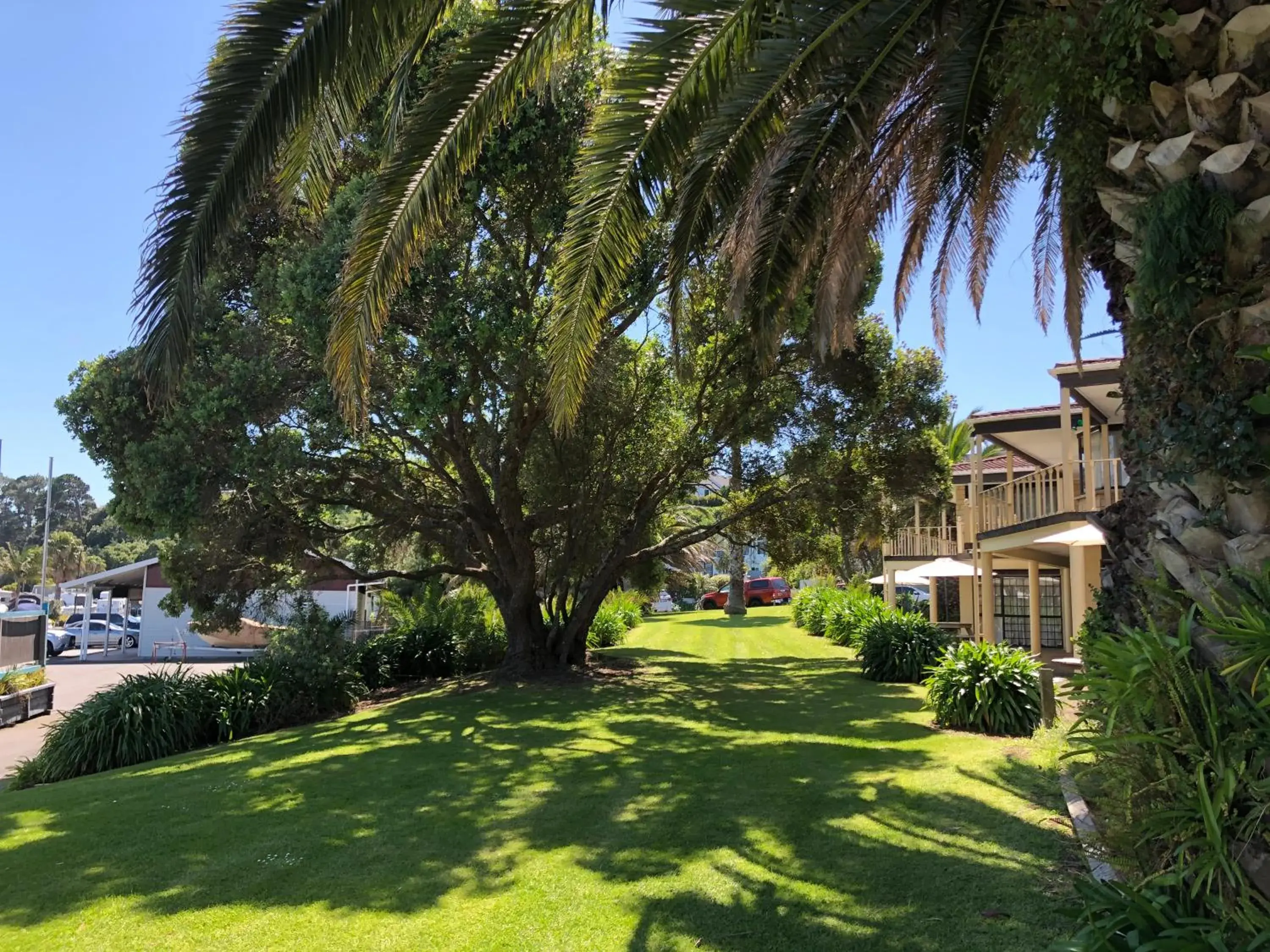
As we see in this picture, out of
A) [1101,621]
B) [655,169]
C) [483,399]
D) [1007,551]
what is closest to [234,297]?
[483,399]

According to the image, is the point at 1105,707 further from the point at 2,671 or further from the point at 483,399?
the point at 2,671

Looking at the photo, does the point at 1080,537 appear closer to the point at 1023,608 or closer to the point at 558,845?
the point at 558,845

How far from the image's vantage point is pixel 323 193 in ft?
20.5

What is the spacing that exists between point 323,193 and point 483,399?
6400mm

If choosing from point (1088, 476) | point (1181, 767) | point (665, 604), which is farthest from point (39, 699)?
point (665, 604)

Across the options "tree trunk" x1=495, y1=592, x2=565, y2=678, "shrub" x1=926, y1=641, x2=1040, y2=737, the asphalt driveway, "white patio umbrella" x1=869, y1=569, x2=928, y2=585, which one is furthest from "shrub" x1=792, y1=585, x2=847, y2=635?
the asphalt driveway

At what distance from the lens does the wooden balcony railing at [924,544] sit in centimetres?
2561

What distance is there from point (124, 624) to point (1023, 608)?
36.4 m

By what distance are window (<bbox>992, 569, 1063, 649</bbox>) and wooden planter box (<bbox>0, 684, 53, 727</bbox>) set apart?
2270 centimetres

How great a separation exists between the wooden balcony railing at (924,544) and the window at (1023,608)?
73.6 inches

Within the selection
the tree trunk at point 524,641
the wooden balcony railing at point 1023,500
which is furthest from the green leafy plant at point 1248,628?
the tree trunk at point 524,641

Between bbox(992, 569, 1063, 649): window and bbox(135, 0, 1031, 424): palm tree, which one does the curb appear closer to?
bbox(135, 0, 1031, 424): palm tree

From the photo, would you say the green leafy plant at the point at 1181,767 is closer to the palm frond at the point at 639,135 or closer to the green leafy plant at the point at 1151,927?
the green leafy plant at the point at 1151,927

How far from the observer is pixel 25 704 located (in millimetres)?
16078
